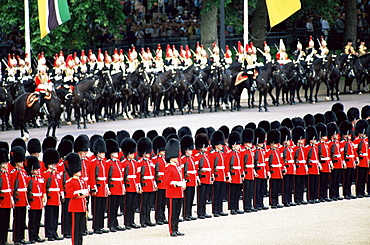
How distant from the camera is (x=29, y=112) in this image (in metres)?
21.7

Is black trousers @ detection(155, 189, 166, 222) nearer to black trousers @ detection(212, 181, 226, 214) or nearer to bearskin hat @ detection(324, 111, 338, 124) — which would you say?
black trousers @ detection(212, 181, 226, 214)

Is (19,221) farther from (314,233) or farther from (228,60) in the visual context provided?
(228,60)

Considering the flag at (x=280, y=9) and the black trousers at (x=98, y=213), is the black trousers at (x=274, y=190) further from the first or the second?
the flag at (x=280, y=9)

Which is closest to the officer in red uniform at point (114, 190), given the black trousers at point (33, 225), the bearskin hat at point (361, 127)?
the black trousers at point (33, 225)

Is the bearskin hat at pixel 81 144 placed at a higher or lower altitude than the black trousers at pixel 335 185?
higher

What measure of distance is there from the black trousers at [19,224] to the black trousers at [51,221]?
365 mm

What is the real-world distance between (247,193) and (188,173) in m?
1.49

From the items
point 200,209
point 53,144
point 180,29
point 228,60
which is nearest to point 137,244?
point 200,209

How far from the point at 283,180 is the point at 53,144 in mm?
4151

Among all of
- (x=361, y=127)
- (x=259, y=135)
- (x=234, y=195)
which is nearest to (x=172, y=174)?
(x=234, y=195)

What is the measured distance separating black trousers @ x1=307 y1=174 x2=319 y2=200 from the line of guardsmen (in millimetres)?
21

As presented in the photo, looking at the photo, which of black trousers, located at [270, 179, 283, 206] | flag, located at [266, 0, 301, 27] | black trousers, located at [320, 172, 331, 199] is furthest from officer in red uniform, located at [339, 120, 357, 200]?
flag, located at [266, 0, 301, 27]

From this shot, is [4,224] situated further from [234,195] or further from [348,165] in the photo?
[348,165]

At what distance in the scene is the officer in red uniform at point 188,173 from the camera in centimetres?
1288
